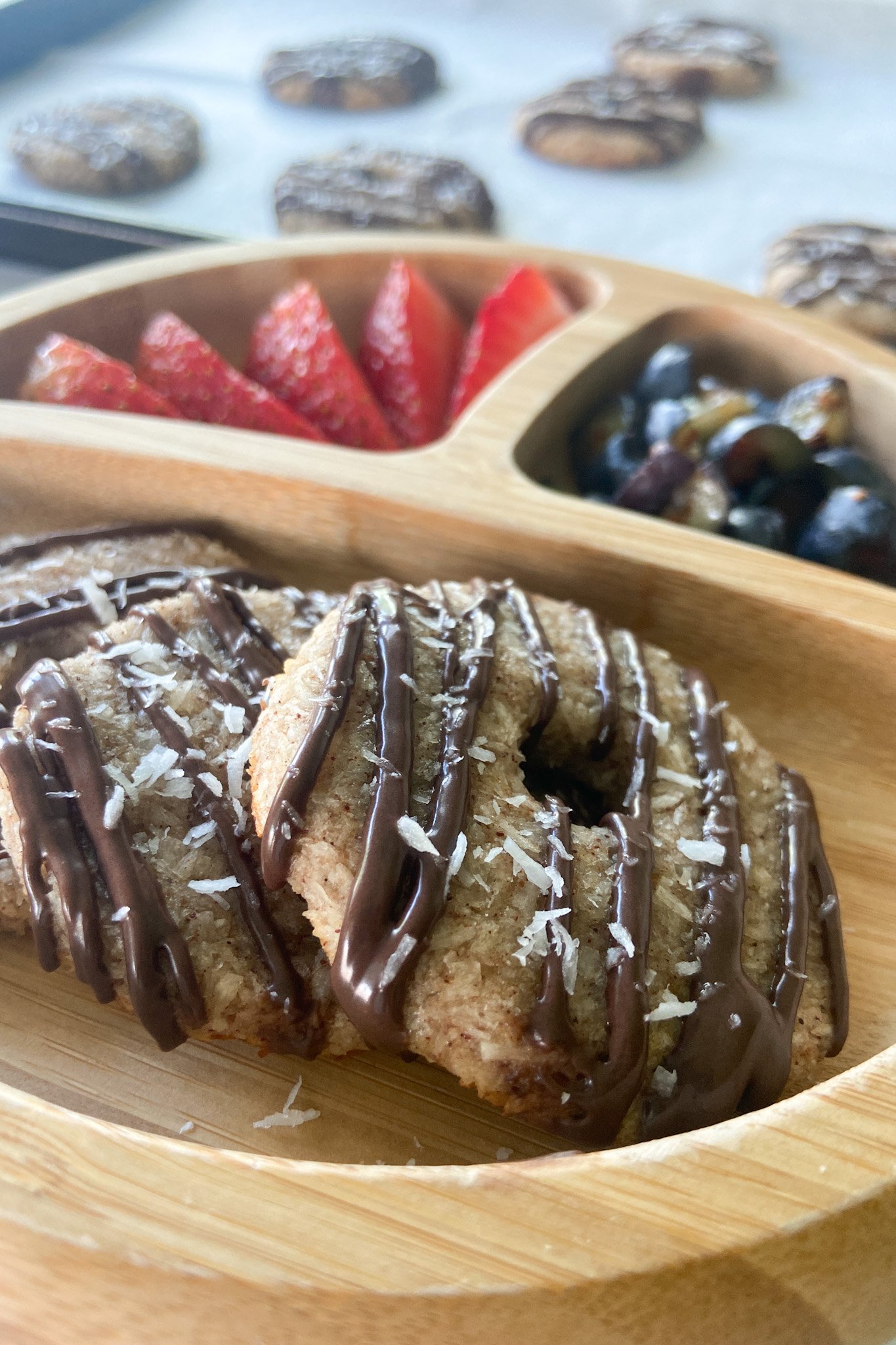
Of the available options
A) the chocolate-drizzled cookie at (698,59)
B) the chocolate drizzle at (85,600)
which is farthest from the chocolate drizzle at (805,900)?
the chocolate-drizzled cookie at (698,59)

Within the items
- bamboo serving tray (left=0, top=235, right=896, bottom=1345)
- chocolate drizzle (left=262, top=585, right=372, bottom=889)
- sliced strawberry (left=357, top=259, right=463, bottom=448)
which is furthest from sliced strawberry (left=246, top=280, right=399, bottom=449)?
chocolate drizzle (left=262, top=585, right=372, bottom=889)

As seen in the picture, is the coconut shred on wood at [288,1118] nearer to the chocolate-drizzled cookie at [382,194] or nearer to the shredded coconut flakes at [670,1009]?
the shredded coconut flakes at [670,1009]

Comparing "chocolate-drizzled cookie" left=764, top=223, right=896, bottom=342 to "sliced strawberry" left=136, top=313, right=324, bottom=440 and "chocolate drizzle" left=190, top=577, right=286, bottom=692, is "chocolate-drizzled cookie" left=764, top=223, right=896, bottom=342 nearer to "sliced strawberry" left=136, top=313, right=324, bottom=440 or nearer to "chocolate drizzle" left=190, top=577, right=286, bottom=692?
"sliced strawberry" left=136, top=313, right=324, bottom=440

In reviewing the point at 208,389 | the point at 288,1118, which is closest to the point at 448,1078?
the point at 288,1118

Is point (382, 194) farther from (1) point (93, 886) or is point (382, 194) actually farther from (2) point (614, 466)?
(1) point (93, 886)

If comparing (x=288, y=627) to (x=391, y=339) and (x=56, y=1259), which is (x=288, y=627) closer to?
(x=56, y=1259)

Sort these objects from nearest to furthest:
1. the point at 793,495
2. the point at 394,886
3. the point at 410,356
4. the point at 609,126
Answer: the point at 394,886
the point at 793,495
the point at 410,356
the point at 609,126
